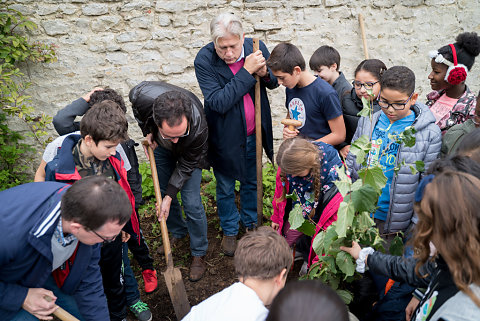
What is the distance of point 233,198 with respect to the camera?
3541 millimetres

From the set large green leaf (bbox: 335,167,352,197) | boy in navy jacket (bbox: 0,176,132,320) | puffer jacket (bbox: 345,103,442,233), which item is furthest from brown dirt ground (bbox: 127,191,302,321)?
large green leaf (bbox: 335,167,352,197)

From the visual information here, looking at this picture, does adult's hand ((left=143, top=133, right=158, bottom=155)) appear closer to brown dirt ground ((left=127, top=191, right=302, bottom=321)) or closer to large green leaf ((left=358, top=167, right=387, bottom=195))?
brown dirt ground ((left=127, top=191, right=302, bottom=321))

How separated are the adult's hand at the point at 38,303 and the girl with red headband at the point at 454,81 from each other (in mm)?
3112

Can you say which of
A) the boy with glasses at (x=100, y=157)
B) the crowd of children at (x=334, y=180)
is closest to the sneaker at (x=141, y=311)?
the crowd of children at (x=334, y=180)

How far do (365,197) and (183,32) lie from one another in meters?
3.47

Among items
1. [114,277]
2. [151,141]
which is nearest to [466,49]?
[151,141]

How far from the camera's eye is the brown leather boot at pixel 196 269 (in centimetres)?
332

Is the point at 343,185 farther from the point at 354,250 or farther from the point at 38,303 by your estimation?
the point at 38,303

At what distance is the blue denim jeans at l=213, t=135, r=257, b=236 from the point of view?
137 inches

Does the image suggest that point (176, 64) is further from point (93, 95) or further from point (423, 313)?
point (423, 313)

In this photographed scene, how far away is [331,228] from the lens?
85.7 inches

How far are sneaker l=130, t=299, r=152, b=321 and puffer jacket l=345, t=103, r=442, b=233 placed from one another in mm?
2053

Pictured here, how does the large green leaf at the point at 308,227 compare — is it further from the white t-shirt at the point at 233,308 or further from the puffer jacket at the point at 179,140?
the puffer jacket at the point at 179,140

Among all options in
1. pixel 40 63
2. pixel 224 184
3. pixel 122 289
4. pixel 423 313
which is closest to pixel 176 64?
pixel 40 63
